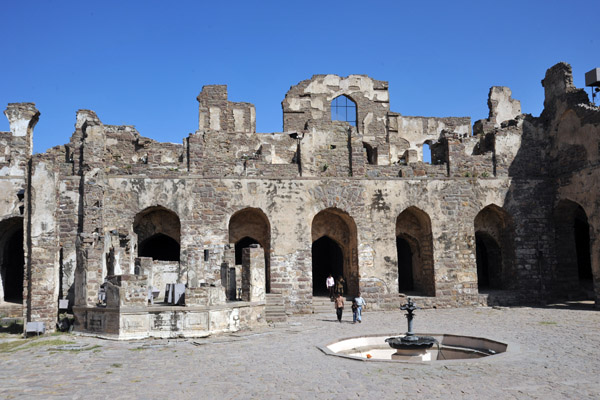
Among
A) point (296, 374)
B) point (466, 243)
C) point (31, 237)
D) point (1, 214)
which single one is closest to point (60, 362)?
point (296, 374)

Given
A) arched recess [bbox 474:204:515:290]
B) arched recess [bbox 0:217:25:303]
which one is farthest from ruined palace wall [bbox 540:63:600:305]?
arched recess [bbox 0:217:25:303]

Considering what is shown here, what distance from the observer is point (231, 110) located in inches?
1061

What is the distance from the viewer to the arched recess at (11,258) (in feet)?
66.9

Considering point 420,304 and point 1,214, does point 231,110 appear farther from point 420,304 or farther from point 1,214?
point 420,304

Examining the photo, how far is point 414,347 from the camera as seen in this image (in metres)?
12.1

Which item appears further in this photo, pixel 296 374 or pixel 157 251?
pixel 157 251

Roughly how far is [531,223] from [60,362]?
17468 millimetres

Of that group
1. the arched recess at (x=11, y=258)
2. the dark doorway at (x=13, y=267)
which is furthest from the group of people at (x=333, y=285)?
the dark doorway at (x=13, y=267)

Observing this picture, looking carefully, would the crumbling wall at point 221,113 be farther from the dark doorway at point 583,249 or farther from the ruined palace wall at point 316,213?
the dark doorway at point 583,249

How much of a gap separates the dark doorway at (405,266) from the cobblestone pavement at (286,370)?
8707 millimetres

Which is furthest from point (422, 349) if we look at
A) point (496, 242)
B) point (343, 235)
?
point (496, 242)

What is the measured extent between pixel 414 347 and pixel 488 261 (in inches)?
462

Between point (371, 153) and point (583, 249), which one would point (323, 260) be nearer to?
point (371, 153)

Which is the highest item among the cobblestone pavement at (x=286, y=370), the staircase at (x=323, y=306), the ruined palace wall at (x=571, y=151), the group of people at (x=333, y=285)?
the ruined palace wall at (x=571, y=151)
